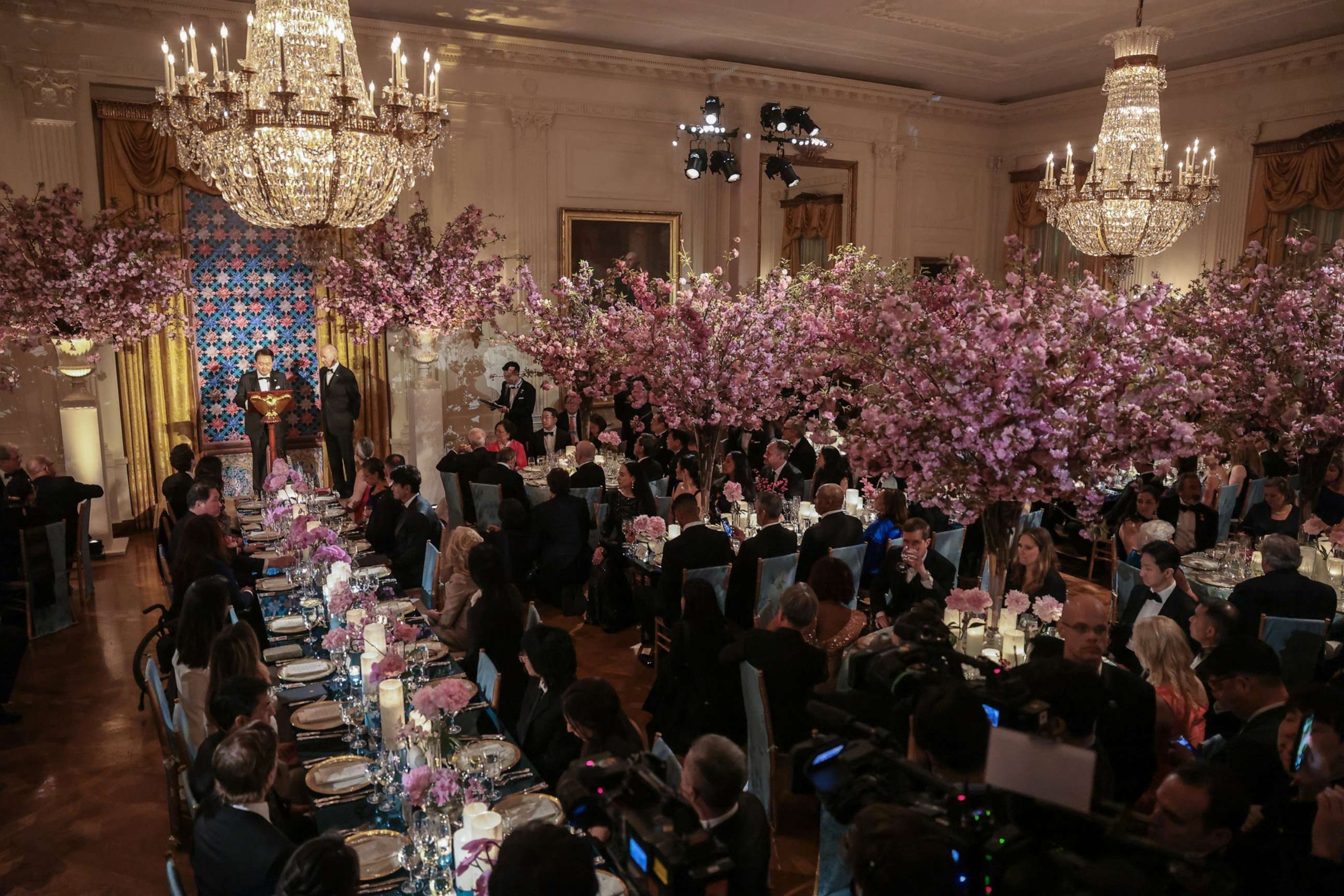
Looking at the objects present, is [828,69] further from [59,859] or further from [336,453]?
[59,859]

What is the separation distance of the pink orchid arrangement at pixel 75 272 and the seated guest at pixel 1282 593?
373 inches

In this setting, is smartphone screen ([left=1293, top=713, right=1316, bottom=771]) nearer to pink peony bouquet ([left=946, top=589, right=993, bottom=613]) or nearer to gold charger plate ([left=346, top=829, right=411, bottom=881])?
pink peony bouquet ([left=946, top=589, right=993, bottom=613])

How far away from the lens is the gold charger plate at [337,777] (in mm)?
3668

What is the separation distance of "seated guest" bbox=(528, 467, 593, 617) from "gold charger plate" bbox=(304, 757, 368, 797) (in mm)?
3584

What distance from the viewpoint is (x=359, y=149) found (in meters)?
5.27

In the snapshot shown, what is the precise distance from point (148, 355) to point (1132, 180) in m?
9.94

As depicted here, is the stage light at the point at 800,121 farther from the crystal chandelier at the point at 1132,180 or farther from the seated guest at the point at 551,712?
the seated guest at the point at 551,712

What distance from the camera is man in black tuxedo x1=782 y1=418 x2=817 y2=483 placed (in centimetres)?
917

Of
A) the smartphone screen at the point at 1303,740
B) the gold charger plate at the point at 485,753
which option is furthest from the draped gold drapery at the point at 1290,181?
the gold charger plate at the point at 485,753

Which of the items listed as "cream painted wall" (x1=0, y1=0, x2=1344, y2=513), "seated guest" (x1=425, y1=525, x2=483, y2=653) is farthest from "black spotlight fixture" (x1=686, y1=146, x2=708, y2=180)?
"seated guest" (x1=425, y1=525, x2=483, y2=653)

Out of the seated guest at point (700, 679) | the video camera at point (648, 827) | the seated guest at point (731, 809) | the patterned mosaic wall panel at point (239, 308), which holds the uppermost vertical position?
the patterned mosaic wall panel at point (239, 308)

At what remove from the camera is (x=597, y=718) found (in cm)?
339

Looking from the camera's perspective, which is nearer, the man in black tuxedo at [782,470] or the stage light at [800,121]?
the man in black tuxedo at [782,470]

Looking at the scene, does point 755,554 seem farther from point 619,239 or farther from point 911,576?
point 619,239
